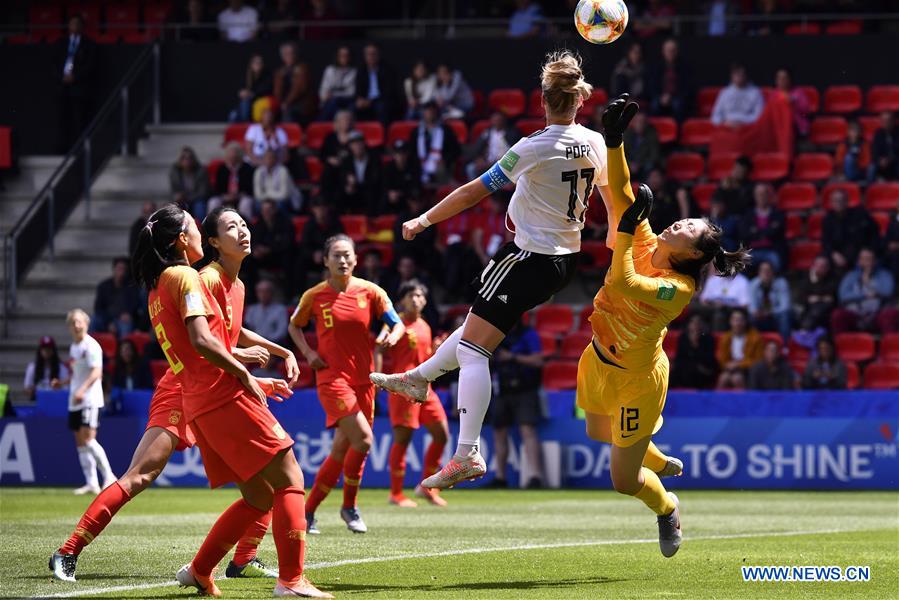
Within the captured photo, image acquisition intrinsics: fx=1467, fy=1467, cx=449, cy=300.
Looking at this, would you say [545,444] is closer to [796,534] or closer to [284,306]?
[284,306]

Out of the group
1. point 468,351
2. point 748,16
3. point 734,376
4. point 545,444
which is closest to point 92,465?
point 545,444

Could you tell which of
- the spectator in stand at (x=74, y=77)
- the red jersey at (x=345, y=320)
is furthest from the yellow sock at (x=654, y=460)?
the spectator in stand at (x=74, y=77)

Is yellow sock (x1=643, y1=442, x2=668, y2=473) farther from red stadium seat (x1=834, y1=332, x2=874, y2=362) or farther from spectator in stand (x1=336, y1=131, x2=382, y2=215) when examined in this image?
spectator in stand (x1=336, y1=131, x2=382, y2=215)

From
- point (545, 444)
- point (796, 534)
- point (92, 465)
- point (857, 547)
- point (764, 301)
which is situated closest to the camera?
point (857, 547)

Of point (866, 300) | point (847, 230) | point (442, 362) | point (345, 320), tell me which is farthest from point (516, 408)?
point (442, 362)

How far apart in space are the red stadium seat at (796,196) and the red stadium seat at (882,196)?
0.77 meters

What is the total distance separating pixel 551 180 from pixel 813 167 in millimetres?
14413

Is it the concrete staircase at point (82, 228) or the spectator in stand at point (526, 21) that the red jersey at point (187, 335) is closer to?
the concrete staircase at point (82, 228)

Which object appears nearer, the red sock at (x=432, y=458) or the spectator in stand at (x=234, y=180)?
the red sock at (x=432, y=458)

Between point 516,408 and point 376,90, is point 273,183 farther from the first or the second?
point 516,408

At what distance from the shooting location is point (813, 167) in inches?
869

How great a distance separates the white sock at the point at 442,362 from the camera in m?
8.98

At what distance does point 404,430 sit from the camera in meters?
15.6

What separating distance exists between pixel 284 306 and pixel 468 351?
1240 cm
